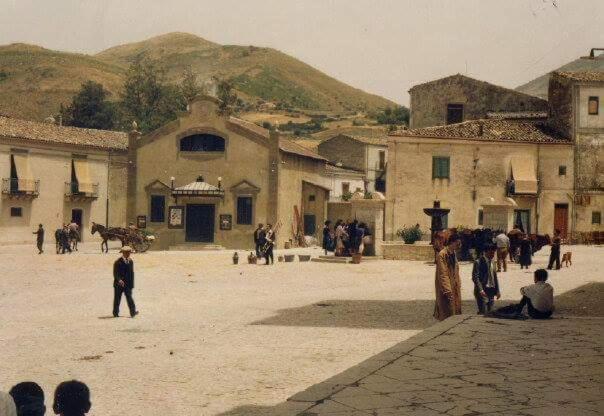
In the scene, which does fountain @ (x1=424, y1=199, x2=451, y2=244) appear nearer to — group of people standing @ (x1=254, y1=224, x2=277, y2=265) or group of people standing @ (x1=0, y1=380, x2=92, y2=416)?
group of people standing @ (x1=254, y1=224, x2=277, y2=265)

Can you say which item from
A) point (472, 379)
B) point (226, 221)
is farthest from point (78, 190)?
point (472, 379)

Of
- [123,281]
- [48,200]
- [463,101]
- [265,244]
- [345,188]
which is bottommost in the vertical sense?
[123,281]

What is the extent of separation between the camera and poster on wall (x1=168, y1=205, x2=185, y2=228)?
1578 inches

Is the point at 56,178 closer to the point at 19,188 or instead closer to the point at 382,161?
the point at 19,188

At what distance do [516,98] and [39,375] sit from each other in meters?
42.4

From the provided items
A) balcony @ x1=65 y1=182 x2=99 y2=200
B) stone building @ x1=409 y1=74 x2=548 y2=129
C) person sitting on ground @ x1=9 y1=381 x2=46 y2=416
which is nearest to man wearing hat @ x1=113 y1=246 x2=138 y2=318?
person sitting on ground @ x1=9 y1=381 x2=46 y2=416

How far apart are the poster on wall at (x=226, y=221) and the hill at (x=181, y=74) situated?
57.5 meters

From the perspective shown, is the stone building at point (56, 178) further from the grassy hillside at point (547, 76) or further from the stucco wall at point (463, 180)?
the grassy hillside at point (547, 76)

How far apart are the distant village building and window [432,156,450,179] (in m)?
0.05

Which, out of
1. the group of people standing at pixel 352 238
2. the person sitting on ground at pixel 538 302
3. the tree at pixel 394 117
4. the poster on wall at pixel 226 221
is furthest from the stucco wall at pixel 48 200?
the tree at pixel 394 117

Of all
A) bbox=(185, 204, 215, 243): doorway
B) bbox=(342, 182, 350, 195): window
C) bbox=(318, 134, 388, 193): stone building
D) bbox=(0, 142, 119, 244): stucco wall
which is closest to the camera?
bbox=(185, 204, 215, 243): doorway

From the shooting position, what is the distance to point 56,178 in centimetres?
4697

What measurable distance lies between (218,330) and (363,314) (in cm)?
304

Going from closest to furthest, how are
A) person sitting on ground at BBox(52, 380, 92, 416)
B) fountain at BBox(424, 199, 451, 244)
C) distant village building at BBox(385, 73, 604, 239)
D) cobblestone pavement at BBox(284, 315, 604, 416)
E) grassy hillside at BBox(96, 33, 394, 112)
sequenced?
person sitting on ground at BBox(52, 380, 92, 416) → cobblestone pavement at BBox(284, 315, 604, 416) → fountain at BBox(424, 199, 451, 244) → distant village building at BBox(385, 73, 604, 239) → grassy hillside at BBox(96, 33, 394, 112)
